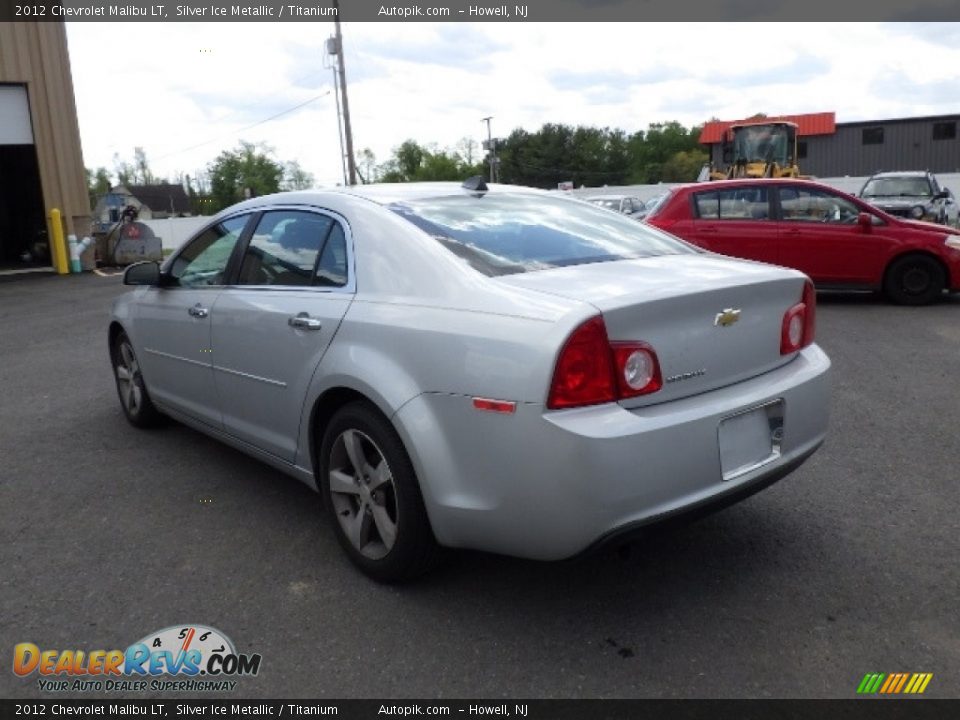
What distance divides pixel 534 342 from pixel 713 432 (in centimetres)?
69

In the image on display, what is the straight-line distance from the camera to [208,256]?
14.2ft

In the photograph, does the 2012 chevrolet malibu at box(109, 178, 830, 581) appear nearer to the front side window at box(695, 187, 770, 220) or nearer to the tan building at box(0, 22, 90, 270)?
the front side window at box(695, 187, 770, 220)

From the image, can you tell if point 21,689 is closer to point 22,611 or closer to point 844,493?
point 22,611

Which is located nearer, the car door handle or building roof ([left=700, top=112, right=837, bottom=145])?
the car door handle

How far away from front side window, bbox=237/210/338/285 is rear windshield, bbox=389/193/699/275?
1.39 ft

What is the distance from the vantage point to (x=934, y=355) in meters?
6.92

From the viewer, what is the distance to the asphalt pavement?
2.56 m

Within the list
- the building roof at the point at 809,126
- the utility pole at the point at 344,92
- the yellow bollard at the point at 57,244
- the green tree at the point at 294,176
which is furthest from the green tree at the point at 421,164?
the yellow bollard at the point at 57,244

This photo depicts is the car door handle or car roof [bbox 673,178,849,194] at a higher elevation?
car roof [bbox 673,178,849,194]

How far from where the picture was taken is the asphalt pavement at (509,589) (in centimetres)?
256

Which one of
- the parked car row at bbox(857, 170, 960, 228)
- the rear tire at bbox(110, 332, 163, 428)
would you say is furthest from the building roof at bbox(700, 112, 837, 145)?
the rear tire at bbox(110, 332, 163, 428)

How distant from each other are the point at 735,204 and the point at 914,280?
2305mm

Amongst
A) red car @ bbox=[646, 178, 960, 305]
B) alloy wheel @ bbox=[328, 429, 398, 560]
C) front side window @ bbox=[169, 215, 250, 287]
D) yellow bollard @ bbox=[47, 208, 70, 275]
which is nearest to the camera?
alloy wheel @ bbox=[328, 429, 398, 560]
